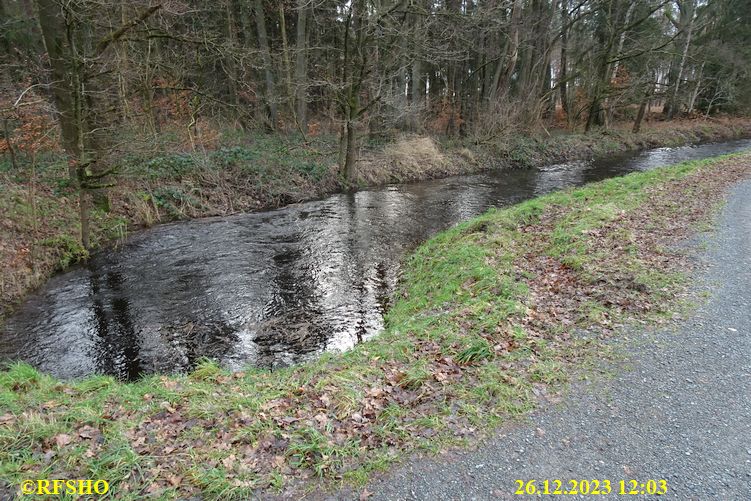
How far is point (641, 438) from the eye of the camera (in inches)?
149

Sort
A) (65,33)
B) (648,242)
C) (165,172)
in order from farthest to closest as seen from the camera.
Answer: (165,172), (65,33), (648,242)

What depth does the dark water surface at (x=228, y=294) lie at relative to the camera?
674 centimetres

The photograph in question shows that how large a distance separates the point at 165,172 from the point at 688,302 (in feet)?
48.2

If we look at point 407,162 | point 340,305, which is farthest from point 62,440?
point 407,162

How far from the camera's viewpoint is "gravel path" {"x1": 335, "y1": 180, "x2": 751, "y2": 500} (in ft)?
11.1

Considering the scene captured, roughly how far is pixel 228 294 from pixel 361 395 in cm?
498

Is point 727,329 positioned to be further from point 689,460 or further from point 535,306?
point 689,460

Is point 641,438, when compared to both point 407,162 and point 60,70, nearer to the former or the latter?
point 60,70

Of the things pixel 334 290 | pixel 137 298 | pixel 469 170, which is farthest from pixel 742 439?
pixel 469 170

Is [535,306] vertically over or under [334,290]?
over

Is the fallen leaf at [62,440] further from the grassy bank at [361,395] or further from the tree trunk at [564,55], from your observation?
the tree trunk at [564,55]

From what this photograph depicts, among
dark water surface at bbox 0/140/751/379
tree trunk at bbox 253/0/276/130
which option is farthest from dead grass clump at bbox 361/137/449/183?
tree trunk at bbox 253/0/276/130

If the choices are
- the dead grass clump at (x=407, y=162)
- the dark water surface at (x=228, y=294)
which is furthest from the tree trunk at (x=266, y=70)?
the dark water surface at (x=228, y=294)

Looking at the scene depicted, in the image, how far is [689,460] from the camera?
3525 millimetres
